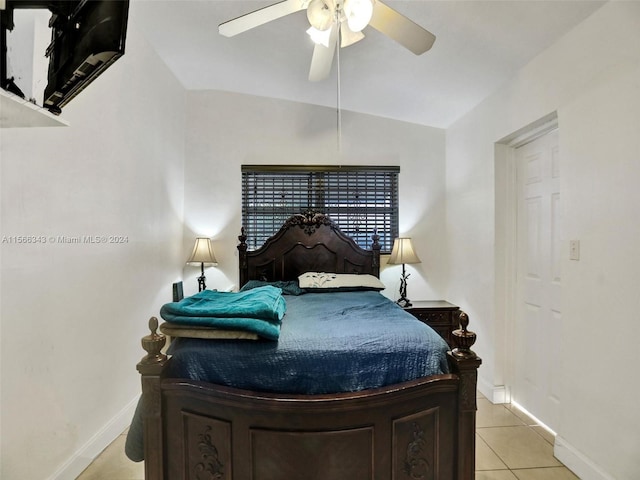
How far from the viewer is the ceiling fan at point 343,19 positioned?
141 centimetres

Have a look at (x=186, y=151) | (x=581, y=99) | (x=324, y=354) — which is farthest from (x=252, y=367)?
(x=186, y=151)

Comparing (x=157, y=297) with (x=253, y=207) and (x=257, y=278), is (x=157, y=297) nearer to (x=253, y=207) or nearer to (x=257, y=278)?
(x=257, y=278)

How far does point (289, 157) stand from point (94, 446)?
9.16 ft

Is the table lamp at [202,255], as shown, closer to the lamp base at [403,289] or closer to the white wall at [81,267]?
the white wall at [81,267]

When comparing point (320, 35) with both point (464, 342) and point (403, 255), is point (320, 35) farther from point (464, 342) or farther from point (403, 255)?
point (403, 255)

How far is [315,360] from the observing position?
1.36 metres

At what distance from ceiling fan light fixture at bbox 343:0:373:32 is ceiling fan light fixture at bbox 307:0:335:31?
4.8 inches

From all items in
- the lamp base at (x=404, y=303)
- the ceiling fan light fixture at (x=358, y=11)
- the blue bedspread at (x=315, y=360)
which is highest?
the ceiling fan light fixture at (x=358, y=11)

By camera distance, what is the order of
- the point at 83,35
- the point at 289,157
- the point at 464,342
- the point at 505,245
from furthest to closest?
the point at 289,157 → the point at 505,245 → the point at 464,342 → the point at 83,35

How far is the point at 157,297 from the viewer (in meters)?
2.91

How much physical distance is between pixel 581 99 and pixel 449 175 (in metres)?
1.71

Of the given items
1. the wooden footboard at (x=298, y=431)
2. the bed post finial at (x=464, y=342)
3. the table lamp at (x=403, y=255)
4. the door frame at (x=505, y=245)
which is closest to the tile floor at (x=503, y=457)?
the door frame at (x=505, y=245)

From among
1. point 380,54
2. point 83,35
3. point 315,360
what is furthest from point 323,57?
point 315,360

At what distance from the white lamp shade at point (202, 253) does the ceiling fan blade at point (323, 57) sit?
1.95m
